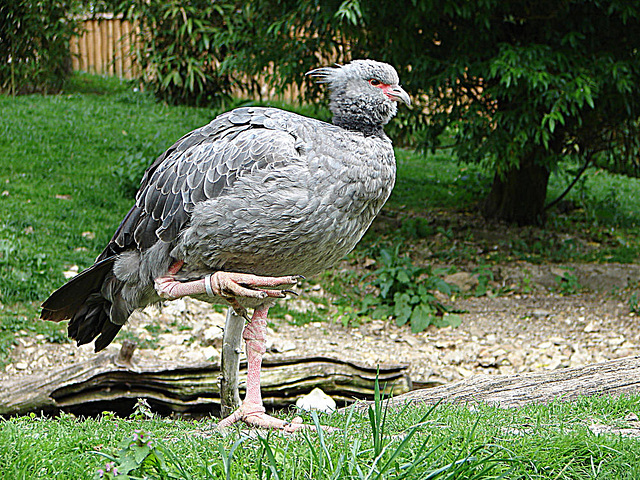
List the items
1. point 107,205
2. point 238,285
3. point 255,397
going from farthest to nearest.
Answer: point 107,205 → point 255,397 → point 238,285

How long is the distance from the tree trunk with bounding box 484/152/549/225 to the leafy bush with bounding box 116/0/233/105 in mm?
6517

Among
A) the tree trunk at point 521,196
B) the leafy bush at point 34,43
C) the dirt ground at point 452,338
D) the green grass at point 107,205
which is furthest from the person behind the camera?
the leafy bush at point 34,43

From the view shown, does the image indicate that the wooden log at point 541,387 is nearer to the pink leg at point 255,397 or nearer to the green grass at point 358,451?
the green grass at point 358,451

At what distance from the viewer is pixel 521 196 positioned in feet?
28.5

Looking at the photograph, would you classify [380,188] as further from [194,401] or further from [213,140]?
[194,401]

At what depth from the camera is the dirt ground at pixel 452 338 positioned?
18.9 ft

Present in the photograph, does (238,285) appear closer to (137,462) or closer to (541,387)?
(137,462)

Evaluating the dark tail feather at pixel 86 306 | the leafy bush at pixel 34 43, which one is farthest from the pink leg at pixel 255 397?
the leafy bush at pixel 34 43

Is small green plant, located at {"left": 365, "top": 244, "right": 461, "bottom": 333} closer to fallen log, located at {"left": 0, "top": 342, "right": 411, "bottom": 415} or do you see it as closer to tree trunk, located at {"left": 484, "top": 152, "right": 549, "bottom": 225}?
fallen log, located at {"left": 0, "top": 342, "right": 411, "bottom": 415}

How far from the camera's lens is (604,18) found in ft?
21.8

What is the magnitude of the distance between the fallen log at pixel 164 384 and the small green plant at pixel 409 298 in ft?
5.51

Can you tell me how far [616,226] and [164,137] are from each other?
6452 millimetres

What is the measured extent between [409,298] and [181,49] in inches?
348

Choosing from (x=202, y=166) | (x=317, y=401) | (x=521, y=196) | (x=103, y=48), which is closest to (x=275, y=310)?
(x=317, y=401)
